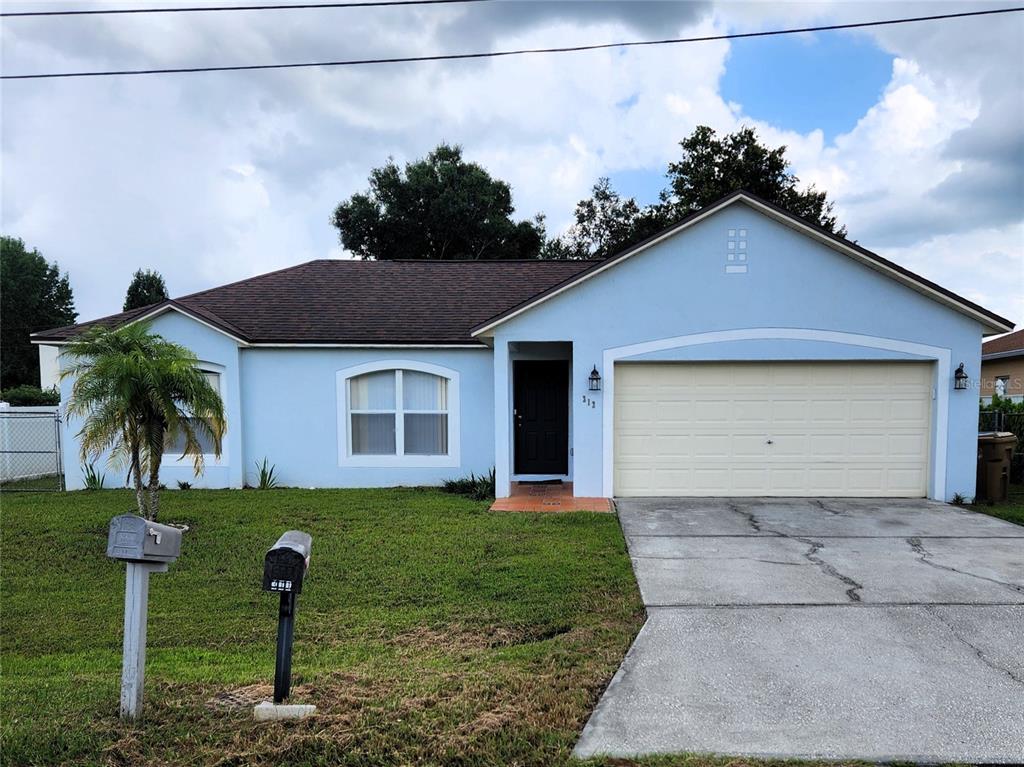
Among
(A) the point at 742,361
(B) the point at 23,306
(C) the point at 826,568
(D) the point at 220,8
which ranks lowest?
(C) the point at 826,568

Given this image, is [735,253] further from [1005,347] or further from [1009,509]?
[1005,347]

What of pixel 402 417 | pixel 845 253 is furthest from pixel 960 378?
pixel 402 417

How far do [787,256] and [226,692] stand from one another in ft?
29.7

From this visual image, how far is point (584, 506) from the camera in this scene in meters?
8.84

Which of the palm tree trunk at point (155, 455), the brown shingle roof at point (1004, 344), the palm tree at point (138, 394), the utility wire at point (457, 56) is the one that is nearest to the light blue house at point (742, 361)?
the utility wire at point (457, 56)

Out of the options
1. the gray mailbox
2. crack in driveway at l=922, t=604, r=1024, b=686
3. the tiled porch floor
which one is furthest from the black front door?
the gray mailbox

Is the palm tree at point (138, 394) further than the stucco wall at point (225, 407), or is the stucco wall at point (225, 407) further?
the stucco wall at point (225, 407)

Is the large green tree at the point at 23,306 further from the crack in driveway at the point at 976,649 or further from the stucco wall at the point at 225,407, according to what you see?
the crack in driveway at the point at 976,649

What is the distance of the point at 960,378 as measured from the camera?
9016mm

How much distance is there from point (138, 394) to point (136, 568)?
504 centimetres

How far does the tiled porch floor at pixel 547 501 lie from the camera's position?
8812 millimetres

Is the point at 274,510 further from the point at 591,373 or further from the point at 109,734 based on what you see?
the point at 109,734

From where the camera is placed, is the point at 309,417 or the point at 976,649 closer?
the point at 976,649

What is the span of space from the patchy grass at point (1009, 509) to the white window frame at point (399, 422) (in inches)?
336
